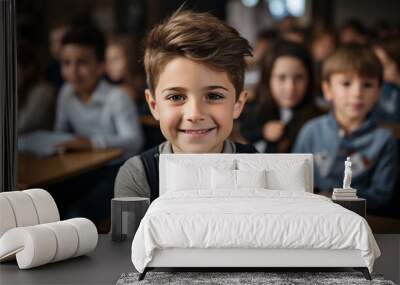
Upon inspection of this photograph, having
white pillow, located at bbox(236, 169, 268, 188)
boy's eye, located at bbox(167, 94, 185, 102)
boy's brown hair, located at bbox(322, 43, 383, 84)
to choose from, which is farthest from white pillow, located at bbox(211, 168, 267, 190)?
boy's brown hair, located at bbox(322, 43, 383, 84)

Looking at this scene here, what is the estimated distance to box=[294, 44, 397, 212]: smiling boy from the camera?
24.0 ft

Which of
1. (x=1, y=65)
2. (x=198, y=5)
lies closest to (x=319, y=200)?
(x=198, y=5)

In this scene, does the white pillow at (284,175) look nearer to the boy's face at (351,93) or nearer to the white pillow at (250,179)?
the white pillow at (250,179)

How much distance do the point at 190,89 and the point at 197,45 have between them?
0.44m

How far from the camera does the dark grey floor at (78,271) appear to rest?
16.1ft

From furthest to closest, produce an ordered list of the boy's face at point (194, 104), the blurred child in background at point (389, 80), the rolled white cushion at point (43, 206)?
A: the blurred child in background at point (389, 80) < the boy's face at point (194, 104) < the rolled white cushion at point (43, 206)

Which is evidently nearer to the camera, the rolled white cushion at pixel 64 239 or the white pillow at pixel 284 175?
the rolled white cushion at pixel 64 239

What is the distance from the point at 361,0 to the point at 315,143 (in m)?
1.53

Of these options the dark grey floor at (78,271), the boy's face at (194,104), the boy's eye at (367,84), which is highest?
the boy's eye at (367,84)

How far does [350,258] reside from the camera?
4.94 metres

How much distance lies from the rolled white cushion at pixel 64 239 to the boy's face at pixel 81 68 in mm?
2297

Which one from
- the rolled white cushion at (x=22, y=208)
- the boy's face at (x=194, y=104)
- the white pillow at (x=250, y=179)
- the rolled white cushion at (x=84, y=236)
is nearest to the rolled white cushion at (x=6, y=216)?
the rolled white cushion at (x=22, y=208)

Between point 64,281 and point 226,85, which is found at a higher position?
point 226,85

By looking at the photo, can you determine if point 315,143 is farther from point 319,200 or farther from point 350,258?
point 350,258
